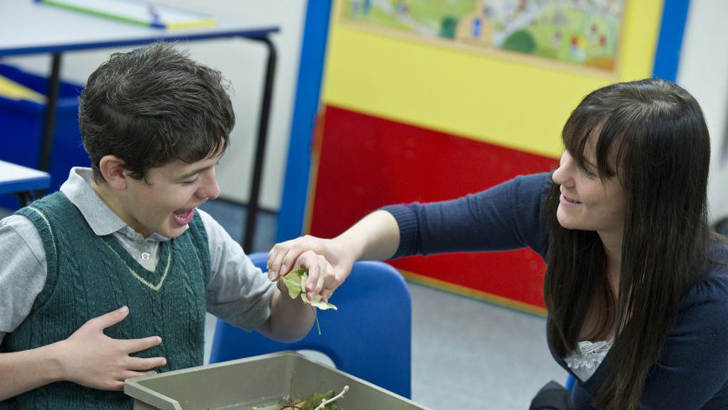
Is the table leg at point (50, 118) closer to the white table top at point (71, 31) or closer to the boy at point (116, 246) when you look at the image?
the white table top at point (71, 31)

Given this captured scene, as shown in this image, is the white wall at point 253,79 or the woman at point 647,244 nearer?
the woman at point 647,244

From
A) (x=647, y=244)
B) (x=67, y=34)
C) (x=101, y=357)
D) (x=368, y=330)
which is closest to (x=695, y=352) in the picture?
(x=647, y=244)

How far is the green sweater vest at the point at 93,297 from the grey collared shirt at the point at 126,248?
1cm

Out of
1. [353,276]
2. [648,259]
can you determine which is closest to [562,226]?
[648,259]

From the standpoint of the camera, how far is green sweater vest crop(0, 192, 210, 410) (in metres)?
1.44

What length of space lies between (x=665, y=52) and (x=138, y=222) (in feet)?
8.32

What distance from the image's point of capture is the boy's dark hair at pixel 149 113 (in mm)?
1454

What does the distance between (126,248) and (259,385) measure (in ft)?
0.91

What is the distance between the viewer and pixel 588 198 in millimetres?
1608

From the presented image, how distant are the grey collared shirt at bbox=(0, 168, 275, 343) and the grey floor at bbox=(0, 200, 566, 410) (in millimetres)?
1298

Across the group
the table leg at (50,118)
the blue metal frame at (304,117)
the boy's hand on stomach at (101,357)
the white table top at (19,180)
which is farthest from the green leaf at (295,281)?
the blue metal frame at (304,117)

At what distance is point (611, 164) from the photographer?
5.18 feet

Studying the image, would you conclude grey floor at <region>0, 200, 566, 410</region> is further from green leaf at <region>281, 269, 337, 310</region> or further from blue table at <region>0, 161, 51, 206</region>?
green leaf at <region>281, 269, 337, 310</region>

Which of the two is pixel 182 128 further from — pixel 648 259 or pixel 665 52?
pixel 665 52
